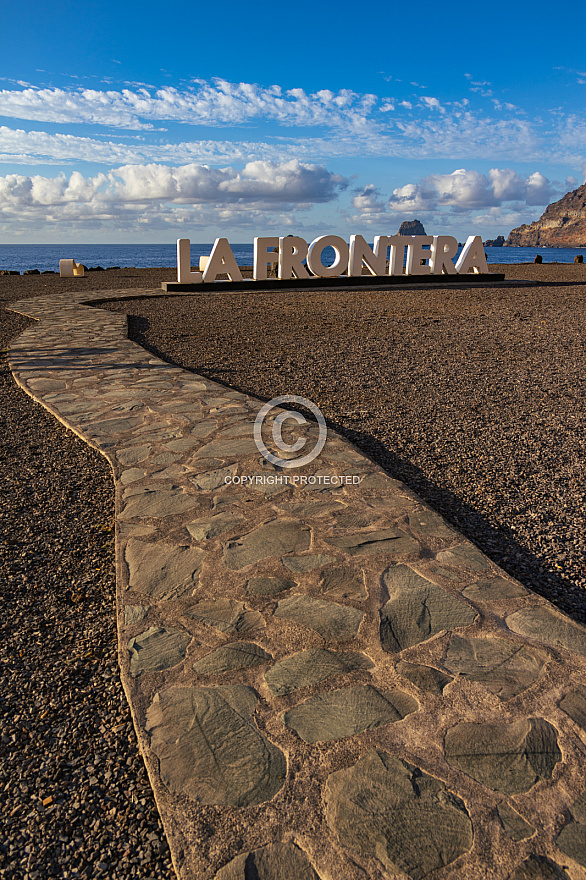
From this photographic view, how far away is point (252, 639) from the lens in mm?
2318

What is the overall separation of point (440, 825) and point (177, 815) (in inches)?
29.5

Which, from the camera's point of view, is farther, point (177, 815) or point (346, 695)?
point (346, 695)

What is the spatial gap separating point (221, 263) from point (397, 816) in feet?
57.0

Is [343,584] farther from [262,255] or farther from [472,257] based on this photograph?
[472,257]

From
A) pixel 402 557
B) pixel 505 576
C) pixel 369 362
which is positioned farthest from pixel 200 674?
pixel 369 362

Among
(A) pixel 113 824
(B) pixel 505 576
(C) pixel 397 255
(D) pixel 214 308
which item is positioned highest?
(C) pixel 397 255

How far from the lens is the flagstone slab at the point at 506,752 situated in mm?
1687

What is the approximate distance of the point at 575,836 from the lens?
1.51m

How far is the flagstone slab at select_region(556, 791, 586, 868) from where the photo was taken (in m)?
1.47

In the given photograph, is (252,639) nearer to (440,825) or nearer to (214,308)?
(440,825)

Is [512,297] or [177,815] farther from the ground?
[512,297]

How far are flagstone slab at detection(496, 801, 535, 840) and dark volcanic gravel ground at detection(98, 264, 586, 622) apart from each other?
1258 mm

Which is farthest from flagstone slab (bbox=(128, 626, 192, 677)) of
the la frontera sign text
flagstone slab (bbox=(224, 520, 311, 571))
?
the la frontera sign text

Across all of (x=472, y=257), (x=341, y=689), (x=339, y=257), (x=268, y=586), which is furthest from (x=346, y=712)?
(x=472, y=257)
